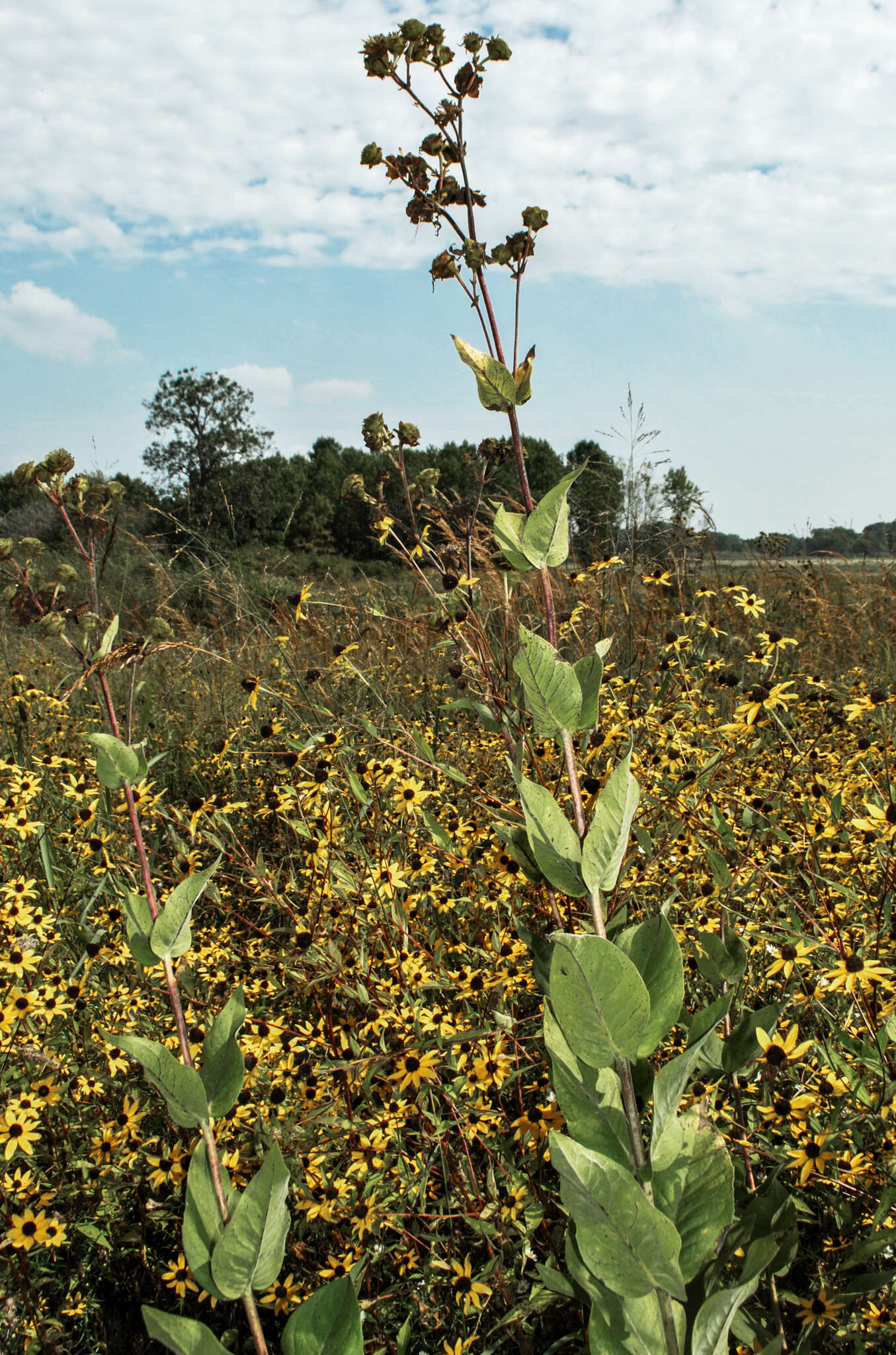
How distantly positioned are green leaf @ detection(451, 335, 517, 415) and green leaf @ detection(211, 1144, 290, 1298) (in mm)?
416

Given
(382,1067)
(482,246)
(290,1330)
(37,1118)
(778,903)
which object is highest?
(482,246)

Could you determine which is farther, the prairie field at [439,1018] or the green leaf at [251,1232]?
the prairie field at [439,1018]

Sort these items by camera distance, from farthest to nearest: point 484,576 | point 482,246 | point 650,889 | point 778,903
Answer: point 484,576 < point 650,889 < point 778,903 < point 482,246

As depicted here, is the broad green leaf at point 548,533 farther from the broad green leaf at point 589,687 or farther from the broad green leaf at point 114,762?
the broad green leaf at point 114,762

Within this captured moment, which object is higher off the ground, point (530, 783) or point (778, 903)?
point (530, 783)

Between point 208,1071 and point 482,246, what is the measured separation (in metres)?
0.80

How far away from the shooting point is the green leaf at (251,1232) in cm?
35

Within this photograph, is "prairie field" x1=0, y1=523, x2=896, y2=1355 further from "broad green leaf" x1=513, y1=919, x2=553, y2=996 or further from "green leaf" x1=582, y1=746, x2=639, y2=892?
"green leaf" x1=582, y1=746, x2=639, y2=892

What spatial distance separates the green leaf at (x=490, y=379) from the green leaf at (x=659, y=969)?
1.02 ft

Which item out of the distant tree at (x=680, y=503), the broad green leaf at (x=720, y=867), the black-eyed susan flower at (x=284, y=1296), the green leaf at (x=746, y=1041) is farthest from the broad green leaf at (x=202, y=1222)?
the distant tree at (x=680, y=503)

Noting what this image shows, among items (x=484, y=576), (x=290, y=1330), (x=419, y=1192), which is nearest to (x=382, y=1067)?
(x=419, y=1192)

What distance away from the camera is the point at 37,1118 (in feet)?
5.26

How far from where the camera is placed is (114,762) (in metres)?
0.58

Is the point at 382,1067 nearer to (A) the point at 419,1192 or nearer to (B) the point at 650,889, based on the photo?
(A) the point at 419,1192
